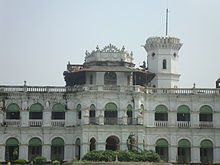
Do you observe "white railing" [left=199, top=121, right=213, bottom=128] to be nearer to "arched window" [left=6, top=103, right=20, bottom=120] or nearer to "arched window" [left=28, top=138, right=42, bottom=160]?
"arched window" [left=28, top=138, right=42, bottom=160]

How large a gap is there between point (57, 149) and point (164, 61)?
17.5 m

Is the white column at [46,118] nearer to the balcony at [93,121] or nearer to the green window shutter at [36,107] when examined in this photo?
the green window shutter at [36,107]

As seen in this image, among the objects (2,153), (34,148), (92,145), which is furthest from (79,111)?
(2,153)

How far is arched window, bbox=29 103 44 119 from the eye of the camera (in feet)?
205

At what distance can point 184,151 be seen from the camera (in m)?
63.4

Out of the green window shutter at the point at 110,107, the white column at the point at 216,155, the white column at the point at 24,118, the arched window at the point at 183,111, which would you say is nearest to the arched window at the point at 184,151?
the arched window at the point at 183,111

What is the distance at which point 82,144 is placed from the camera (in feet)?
191

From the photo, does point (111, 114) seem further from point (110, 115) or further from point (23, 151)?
point (23, 151)

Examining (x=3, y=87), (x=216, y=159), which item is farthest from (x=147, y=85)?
(x=3, y=87)

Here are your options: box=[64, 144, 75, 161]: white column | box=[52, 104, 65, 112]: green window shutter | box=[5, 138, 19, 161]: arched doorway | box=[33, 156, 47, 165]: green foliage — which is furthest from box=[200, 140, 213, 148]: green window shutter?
box=[5, 138, 19, 161]: arched doorway

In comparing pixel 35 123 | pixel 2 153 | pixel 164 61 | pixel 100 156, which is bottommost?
pixel 2 153

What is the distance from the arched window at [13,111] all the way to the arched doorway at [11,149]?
8.89 feet

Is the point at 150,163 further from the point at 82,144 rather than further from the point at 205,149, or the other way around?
the point at 205,149

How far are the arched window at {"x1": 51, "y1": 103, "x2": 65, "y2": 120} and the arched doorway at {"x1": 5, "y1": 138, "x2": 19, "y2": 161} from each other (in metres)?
5.20
